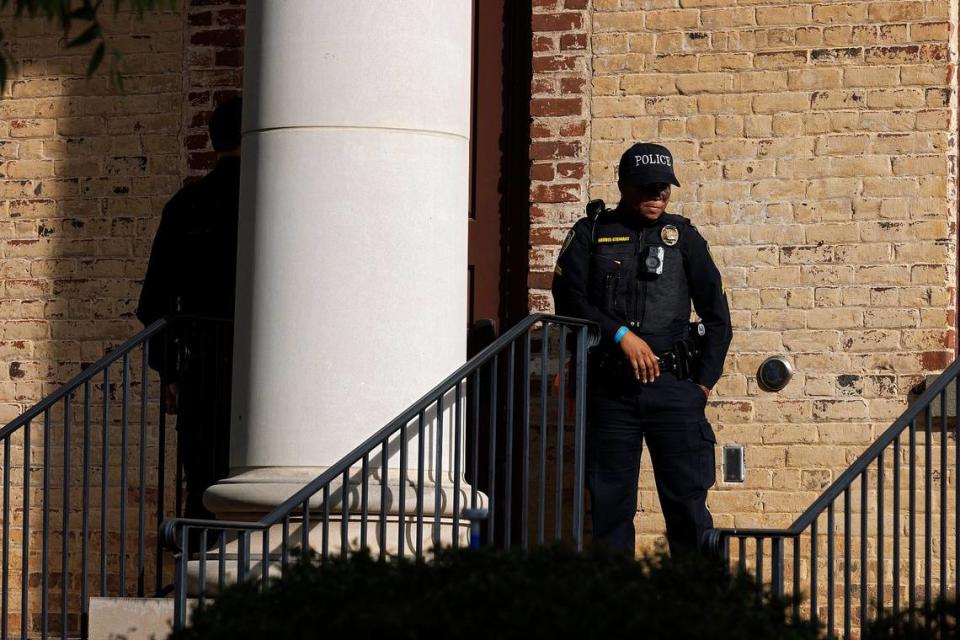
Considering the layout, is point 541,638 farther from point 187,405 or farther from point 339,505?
point 187,405

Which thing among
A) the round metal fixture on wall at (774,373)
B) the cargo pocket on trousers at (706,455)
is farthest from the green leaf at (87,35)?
the round metal fixture on wall at (774,373)

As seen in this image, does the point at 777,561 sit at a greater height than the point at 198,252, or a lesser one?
lesser

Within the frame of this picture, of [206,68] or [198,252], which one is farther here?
[206,68]

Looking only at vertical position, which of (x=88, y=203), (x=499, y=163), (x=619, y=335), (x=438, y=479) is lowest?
(x=438, y=479)

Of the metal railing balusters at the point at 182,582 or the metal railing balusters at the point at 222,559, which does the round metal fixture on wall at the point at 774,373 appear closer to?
the metal railing balusters at the point at 222,559

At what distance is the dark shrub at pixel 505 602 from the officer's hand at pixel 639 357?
2190mm

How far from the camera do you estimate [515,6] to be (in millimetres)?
8609

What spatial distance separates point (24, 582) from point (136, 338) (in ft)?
3.26

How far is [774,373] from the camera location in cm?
782

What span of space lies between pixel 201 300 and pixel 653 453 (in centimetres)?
195

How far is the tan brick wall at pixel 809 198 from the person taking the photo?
773 cm

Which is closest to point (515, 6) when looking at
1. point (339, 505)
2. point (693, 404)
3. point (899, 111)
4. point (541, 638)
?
point (899, 111)

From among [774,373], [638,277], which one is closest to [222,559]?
[638,277]

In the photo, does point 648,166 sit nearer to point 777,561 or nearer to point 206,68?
point 777,561
